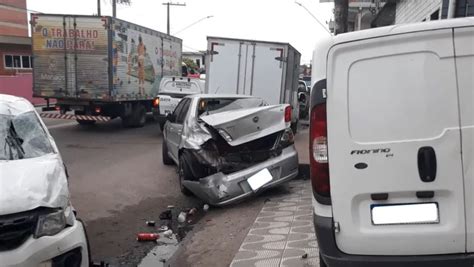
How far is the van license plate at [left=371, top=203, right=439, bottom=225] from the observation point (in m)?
2.99

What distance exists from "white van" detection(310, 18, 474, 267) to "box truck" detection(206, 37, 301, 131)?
10943mm

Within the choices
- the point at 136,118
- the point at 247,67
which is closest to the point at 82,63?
the point at 136,118

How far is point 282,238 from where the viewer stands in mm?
5250

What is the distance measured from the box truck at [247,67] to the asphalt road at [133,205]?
2454 millimetres

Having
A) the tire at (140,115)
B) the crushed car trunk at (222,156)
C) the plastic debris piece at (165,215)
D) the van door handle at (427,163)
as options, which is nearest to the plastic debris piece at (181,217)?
the plastic debris piece at (165,215)

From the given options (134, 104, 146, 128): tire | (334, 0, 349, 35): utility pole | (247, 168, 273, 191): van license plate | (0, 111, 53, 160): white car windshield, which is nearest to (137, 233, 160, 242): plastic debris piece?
(247, 168, 273, 191): van license plate

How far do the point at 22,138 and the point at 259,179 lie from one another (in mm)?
3440

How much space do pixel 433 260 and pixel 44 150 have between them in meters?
3.20

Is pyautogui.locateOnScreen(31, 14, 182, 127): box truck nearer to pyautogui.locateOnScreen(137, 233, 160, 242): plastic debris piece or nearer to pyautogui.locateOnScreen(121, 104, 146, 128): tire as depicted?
pyautogui.locateOnScreen(121, 104, 146, 128): tire

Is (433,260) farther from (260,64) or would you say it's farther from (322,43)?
(260,64)

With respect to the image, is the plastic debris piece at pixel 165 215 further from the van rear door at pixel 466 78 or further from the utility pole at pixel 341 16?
the utility pole at pixel 341 16

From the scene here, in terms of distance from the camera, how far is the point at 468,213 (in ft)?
9.66

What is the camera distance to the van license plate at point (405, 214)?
2988 millimetres

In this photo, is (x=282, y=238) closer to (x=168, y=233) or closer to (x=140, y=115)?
(x=168, y=233)
